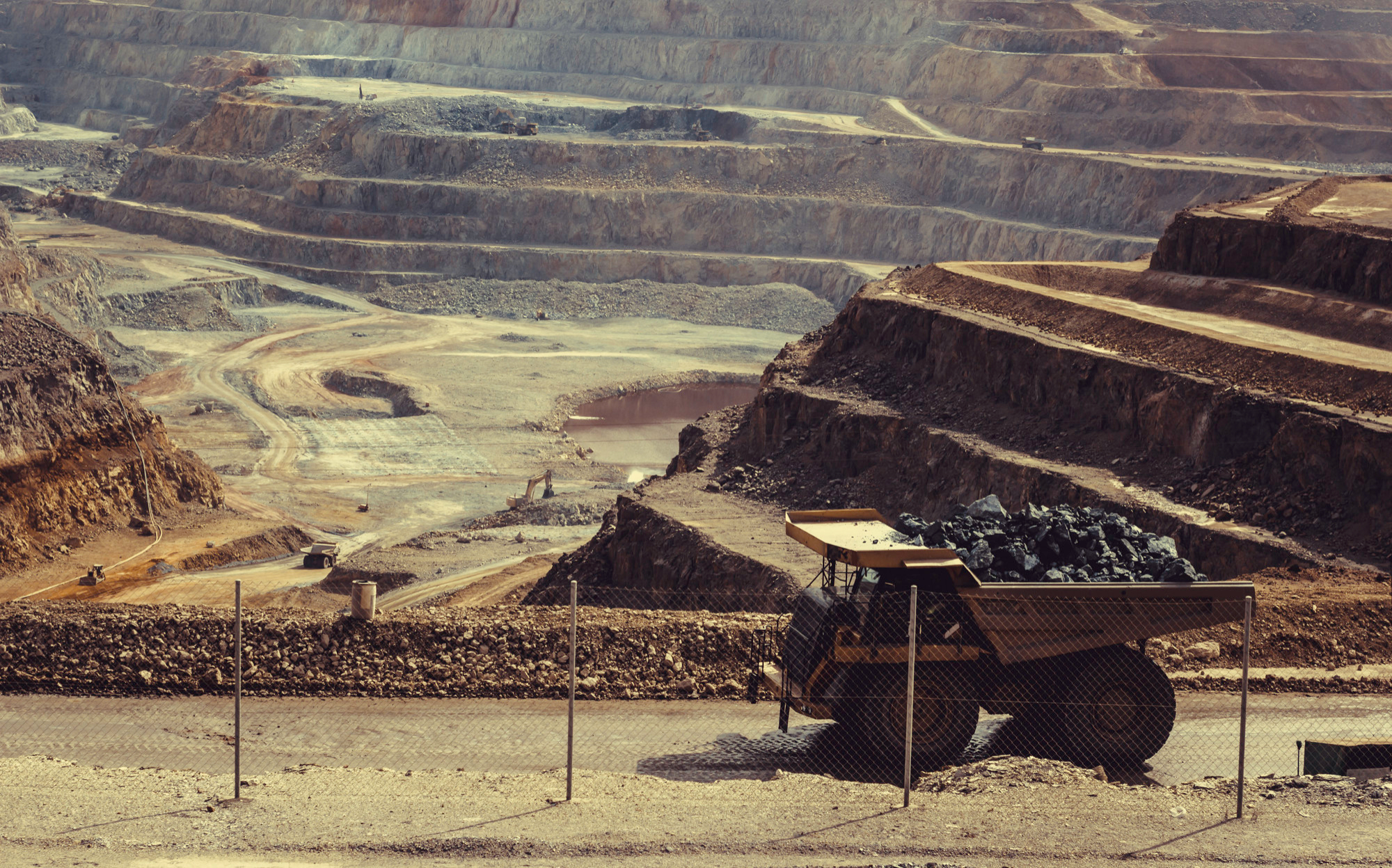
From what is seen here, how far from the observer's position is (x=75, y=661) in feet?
53.5

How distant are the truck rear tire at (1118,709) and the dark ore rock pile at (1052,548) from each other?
0.86 metres

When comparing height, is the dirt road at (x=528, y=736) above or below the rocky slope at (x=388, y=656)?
below

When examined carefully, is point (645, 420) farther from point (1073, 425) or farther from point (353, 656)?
point (353, 656)

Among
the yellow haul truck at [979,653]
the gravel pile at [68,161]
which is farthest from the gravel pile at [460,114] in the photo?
the yellow haul truck at [979,653]

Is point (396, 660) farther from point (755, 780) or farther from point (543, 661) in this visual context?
point (755, 780)

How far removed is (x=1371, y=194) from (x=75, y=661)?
1432 inches

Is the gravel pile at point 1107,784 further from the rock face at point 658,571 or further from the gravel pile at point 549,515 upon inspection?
the gravel pile at point 549,515

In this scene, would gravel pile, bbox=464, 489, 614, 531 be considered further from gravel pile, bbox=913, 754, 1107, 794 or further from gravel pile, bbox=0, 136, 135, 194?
gravel pile, bbox=0, 136, 135, 194


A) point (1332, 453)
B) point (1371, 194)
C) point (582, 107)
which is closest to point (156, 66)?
point (582, 107)

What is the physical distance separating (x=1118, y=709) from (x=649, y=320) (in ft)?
226

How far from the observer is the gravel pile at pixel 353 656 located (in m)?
16.1

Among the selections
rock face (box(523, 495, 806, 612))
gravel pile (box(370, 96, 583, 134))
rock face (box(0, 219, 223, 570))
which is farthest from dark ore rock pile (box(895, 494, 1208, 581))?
gravel pile (box(370, 96, 583, 134))

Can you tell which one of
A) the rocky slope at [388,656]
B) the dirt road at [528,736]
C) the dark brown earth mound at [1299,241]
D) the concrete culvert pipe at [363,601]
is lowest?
the dirt road at [528,736]

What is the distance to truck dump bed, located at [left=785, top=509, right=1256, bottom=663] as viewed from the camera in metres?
13.7
